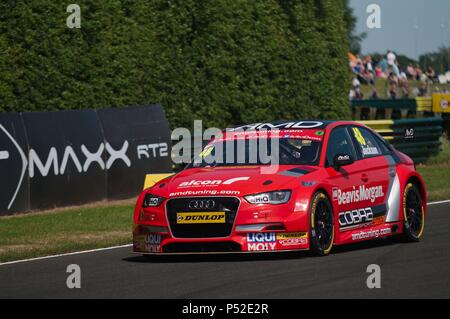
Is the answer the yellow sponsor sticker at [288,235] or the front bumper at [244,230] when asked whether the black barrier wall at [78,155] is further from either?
the yellow sponsor sticker at [288,235]

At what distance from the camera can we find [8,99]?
1845 centimetres

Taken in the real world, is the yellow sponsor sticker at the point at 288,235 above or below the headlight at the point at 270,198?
below

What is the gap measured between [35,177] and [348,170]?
22.1ft

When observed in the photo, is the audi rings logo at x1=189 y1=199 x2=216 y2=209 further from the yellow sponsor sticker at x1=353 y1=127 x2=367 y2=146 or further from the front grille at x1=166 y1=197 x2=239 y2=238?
the yellow sponsor sticker at x1=353 y1=127 x2=367 y2=146

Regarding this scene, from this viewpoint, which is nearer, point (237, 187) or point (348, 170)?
point (237, 187)

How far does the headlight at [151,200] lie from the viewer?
37.7 feet

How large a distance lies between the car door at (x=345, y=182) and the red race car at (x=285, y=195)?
0.01m

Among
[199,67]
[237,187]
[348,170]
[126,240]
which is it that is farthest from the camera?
[199,67]

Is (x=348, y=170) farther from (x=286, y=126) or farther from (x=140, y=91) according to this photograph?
(x=140, y=91)

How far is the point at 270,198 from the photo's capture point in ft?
36.9

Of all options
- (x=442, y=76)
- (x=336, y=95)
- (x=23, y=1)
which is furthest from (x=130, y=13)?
(x=442, y=76)

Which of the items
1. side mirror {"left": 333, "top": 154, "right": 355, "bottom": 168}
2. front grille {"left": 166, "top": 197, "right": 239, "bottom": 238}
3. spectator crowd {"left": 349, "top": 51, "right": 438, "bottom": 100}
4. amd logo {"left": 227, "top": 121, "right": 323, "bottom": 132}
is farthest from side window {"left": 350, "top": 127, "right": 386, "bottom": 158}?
spectator crowd {"left": 349, "top": 51, "right": 438, "bottom": 100}

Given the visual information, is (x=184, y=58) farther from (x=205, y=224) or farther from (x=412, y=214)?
(x=205, y=224)

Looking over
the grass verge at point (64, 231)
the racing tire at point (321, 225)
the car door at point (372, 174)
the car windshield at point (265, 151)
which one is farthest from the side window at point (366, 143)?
the grass verge at point (64, 231)
